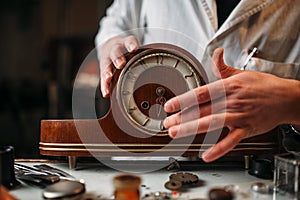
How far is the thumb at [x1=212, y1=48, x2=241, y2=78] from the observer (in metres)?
0.82

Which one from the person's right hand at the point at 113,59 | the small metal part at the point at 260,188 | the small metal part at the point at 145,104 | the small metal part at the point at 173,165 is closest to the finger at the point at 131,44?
the person's right hand at the point at 113,59

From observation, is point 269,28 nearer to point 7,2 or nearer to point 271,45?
point 271,45

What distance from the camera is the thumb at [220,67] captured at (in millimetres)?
819

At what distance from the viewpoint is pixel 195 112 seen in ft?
2.57

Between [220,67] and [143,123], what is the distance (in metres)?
0.18

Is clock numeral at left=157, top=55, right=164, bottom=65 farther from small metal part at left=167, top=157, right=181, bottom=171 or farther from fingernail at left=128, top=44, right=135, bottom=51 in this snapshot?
small metal part at left=167, top=157, right=181, bottom=171

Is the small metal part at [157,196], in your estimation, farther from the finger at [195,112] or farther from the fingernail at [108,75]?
the fingernail at [108,75]

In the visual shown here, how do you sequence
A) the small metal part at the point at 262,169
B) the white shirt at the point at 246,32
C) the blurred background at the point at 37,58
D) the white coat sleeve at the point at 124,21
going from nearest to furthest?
the small metal part at the point at 262,169, the white shirt at the point at 246,32, the white coat sleeve at the point at 124,21, the blurred background at the point at 37,58

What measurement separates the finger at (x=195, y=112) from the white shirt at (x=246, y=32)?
0.17 metres

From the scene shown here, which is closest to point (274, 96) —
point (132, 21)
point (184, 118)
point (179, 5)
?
point (184, 118)

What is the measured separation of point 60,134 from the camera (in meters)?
0.88

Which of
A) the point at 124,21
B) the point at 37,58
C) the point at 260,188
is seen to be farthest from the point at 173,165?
the point at 37,58

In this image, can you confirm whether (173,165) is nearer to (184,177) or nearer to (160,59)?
(184,177)

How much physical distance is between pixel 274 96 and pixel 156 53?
233 mm
